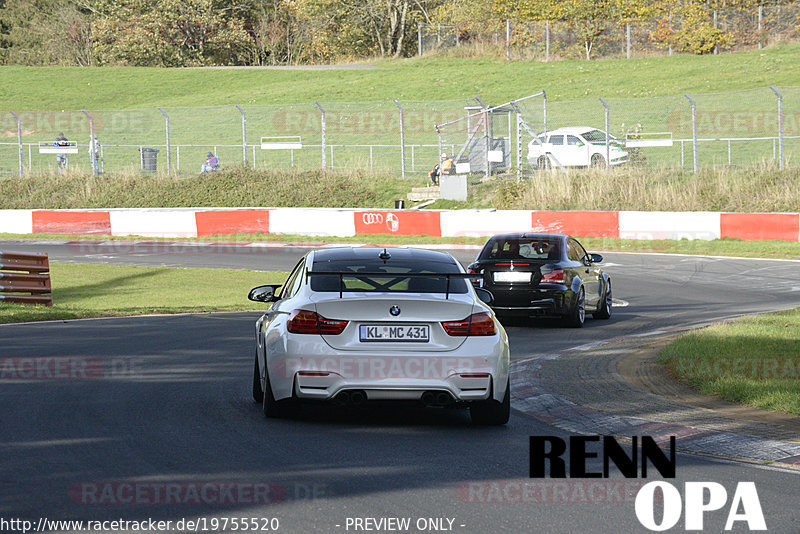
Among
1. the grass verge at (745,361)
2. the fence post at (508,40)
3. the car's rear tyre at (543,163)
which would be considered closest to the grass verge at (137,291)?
the grass verge at (745,361)

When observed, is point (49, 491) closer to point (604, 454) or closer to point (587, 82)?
point (604, 454)

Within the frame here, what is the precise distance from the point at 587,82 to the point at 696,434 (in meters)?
51.9

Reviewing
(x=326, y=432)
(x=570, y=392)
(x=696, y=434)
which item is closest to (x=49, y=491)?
(x=326, y=432)

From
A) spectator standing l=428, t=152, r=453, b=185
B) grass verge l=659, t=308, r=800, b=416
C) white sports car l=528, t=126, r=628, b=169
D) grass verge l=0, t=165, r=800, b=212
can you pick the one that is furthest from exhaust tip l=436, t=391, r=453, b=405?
spectator standing l=428, t=152, r=453, b=185

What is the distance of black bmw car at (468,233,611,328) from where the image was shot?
16.0 m

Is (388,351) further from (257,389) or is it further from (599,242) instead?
(599,242)

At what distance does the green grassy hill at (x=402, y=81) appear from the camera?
56156 mm

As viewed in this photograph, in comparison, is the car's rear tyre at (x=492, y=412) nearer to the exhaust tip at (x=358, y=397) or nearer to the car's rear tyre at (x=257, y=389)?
the exhaust tip at (x=358, y=397)

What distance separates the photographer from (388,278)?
9297 mm

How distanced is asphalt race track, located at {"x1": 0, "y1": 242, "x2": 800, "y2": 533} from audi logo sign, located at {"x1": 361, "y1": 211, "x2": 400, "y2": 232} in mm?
20749

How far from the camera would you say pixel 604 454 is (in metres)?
7.84

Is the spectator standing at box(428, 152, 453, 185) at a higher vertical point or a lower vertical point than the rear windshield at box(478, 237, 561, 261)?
higher

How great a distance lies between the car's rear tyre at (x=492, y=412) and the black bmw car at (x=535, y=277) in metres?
7.07

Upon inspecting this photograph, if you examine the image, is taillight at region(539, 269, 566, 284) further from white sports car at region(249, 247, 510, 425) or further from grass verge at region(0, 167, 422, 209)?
grass verge at region(0, 167, 422, 209)
